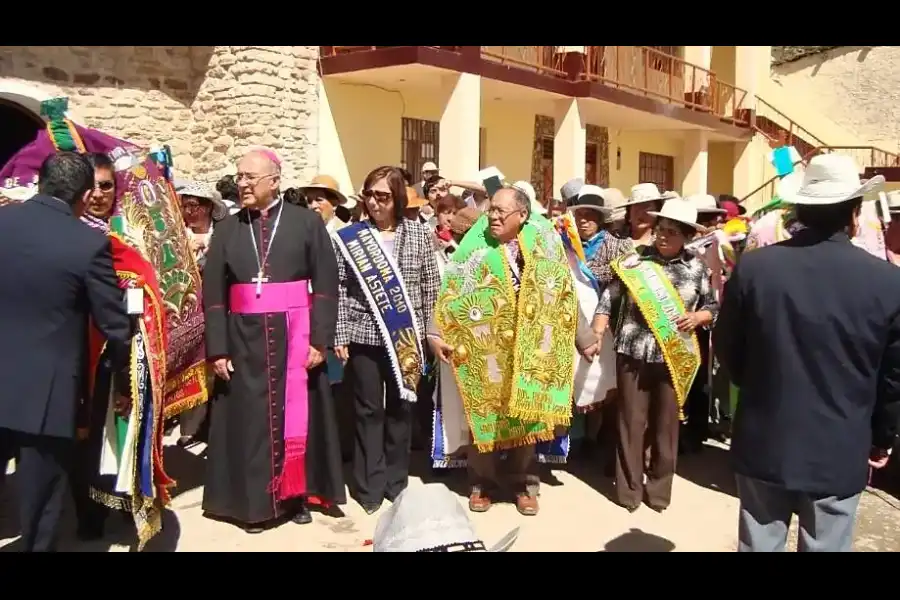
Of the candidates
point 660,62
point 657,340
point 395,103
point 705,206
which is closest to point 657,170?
point 660,62

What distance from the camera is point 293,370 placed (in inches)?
159

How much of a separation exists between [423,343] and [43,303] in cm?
207

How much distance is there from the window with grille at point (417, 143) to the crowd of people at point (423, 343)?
784 cm

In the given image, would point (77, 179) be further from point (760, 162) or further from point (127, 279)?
point (760, 162)

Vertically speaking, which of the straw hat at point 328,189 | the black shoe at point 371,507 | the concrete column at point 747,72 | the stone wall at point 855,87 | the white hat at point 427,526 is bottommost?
the black shoe at point 371,507

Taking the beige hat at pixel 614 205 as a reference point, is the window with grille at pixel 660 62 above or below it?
above

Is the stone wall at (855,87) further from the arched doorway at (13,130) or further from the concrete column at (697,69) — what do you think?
the arched doorway at (13,130)

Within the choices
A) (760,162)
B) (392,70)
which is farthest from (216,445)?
(760,162)

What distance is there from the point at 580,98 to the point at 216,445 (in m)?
11.4

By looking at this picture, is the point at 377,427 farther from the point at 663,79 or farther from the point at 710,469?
the point at 663,79

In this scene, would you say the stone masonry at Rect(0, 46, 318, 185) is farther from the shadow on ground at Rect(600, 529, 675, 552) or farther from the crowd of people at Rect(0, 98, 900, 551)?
the shadow on ground at Rect(600, 529, 675, 552)

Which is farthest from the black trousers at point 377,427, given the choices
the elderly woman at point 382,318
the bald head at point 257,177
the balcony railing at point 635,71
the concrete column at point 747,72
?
the concrete column at point 747,72

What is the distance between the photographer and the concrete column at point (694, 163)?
17906 mm
